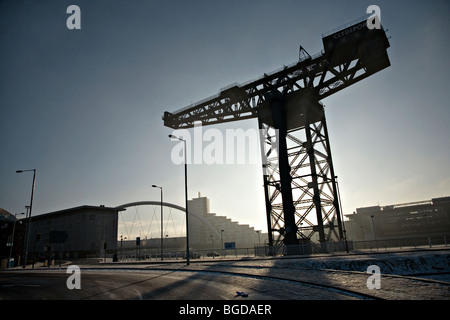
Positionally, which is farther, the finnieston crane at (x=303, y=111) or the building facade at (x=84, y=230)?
the building facade at (x=84, y=230)

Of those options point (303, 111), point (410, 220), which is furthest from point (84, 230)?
point (410, 220)

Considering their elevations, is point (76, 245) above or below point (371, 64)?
below

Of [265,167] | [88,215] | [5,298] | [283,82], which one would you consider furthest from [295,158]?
[88,215]

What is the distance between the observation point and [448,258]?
846 inches

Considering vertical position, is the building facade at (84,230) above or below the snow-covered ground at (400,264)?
above

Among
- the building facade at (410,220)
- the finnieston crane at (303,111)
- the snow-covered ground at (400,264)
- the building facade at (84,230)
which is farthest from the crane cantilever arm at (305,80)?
the building facade at (410,220)

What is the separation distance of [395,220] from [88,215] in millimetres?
131809

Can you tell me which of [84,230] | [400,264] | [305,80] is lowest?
[400,264]

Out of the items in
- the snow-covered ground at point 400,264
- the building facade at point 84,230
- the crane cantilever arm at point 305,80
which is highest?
the crane cantilever arm at point 305,80

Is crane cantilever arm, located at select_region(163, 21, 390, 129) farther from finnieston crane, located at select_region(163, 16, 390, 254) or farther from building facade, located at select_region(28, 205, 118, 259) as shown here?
building facade, located at select_region(28, 205, 118, 259)

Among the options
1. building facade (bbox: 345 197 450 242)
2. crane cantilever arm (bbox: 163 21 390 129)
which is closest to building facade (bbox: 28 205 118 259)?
crane cantilever arm (bbox: 163 21 390 129)

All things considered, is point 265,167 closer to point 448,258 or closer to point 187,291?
point 448,258

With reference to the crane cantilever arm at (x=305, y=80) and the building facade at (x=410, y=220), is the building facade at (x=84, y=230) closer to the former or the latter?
the crane cantilever arm at (x=305, y=80)

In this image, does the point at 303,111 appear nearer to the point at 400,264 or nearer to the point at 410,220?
the point at 400,264
